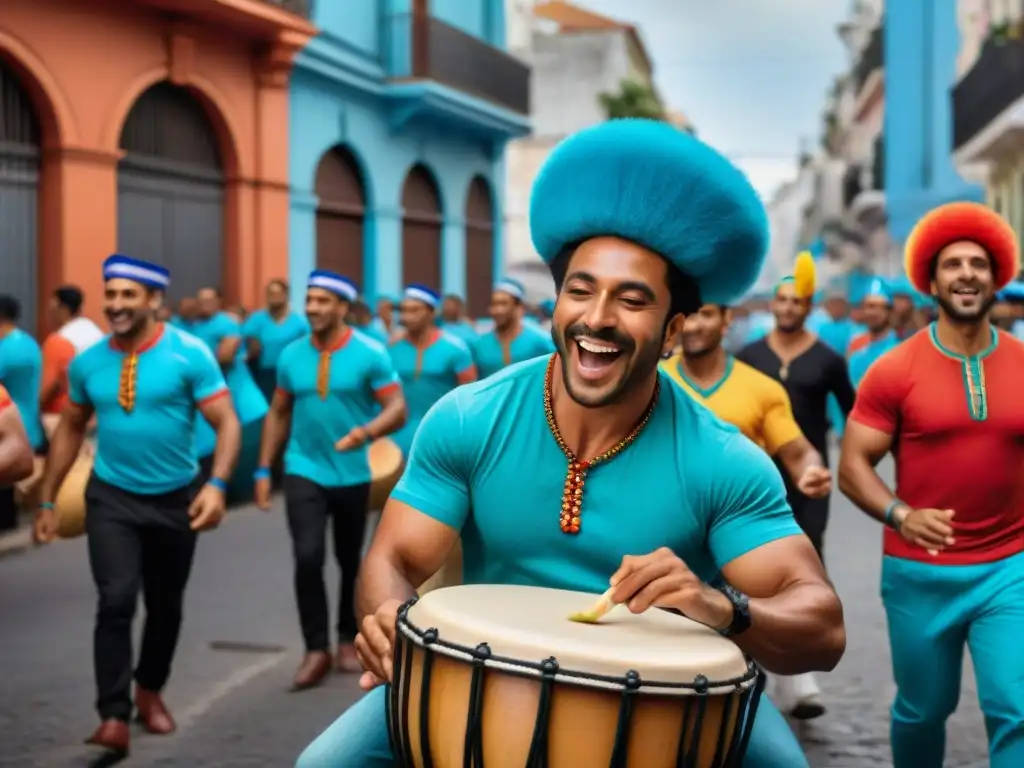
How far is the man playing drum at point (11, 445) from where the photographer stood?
5.29 metres

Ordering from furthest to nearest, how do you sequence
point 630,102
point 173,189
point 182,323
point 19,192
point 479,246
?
point 630,102
point 479,246
point 173,189
point 182,323
point 19,192

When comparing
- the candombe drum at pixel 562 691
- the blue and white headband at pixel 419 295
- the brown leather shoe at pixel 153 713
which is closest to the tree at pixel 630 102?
the blue and white headband at pixel 419 295

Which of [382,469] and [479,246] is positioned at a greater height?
[479,246]

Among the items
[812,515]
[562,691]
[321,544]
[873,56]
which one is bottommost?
[321,544]

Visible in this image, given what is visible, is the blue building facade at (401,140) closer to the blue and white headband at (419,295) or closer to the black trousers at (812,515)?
the blue and white headband at (419,295)

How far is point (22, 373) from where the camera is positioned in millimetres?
10289

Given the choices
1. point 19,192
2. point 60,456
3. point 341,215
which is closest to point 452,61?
point 341,215

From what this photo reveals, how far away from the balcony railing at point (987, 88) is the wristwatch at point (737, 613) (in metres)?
23.3

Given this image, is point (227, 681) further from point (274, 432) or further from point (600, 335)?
point (600, 335)

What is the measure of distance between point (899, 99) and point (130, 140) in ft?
104

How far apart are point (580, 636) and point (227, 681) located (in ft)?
16.3

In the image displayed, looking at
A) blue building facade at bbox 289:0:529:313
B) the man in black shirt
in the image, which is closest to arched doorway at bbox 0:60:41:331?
blue building facade at bbox 289:0:529:313

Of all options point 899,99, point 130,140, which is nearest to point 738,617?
point 130,140

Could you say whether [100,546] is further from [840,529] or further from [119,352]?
[840,529]
